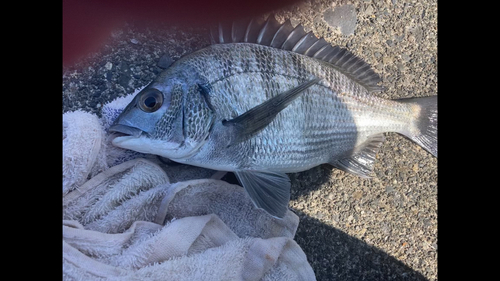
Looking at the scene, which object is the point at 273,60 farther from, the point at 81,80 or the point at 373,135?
the point at 81,80

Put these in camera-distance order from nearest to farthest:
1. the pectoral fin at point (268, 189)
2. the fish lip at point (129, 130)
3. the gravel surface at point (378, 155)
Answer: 1. the fish lip at point (129, 130)
2. the pectoral fin at point (268, 189)
3. the gravel surface at point (378, 155)

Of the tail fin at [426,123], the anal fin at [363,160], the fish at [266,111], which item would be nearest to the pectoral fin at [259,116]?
the fish at [266,111]

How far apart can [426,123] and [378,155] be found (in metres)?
0.20

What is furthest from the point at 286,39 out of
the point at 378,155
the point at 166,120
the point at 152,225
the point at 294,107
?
the point at 152,225

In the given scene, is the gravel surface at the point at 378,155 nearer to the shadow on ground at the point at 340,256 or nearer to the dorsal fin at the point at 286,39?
the shadow on ground at the point at 340,256

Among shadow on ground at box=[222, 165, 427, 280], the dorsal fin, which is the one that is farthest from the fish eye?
shadow on ground at box=[222, 165, 427, 280]

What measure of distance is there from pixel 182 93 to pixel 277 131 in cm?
29

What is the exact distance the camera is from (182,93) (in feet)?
3.04

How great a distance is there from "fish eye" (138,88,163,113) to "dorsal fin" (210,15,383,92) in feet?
0.93

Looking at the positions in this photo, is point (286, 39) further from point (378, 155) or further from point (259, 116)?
point (378, 155)

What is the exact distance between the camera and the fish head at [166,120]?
0.91m

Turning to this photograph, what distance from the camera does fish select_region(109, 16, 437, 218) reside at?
92 cm

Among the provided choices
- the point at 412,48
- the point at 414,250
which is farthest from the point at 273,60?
the point at 414,250

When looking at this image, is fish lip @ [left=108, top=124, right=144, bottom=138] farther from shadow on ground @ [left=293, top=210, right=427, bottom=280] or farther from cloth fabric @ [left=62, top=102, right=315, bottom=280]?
Answer: shadow on ground @ [left=293, top=210, right=427, bottom=280]
